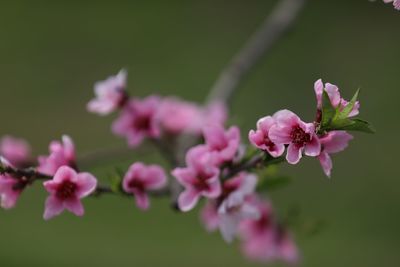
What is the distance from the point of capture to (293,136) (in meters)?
0.63

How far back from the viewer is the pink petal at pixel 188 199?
0.75 meters

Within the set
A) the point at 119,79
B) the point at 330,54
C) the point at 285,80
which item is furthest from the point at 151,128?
the point at 330,54

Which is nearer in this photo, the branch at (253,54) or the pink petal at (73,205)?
the pink petal at (73,205)

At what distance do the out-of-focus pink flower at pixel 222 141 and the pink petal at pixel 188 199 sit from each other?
54 millimetres

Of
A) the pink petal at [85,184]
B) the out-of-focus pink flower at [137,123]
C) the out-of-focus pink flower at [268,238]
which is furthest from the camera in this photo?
the out-of-focus pink flower at [268,238]

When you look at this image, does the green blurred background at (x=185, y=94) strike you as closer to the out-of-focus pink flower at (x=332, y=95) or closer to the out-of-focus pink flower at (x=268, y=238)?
the out-of-focus pink flower at (x=268, y=238)

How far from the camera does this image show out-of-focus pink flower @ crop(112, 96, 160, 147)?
0.99 m

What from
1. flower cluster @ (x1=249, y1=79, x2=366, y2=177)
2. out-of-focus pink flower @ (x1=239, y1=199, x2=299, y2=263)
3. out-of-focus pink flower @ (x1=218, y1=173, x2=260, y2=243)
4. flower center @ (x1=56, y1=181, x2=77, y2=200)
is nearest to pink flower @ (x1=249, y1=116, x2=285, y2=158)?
flower cluster @ (x1=249, y1=79, x2=366, y2=177)

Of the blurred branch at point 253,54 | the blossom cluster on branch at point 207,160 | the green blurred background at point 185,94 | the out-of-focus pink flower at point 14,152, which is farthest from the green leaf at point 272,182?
the green blurred background at point 185,94

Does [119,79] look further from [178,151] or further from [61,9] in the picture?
[61,9]

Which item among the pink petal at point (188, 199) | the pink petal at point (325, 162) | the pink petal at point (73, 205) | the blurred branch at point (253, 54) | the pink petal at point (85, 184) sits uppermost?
the blurred branch at point (253, 54)

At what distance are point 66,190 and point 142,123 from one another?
309mm

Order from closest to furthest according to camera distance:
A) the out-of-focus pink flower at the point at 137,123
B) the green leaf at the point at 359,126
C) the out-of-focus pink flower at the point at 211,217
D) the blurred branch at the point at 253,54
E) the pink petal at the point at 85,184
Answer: the green leaf at the point at 359,126 → the pink petal at the point at 85,184 → the out-of-focus pink flower at the point at 211,217 → the out-of-focus pink flower at the point at 137,123 → the blurred branch at the point at 253,54

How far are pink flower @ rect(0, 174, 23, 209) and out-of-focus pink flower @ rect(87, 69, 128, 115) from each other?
0.27 meters
